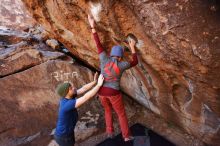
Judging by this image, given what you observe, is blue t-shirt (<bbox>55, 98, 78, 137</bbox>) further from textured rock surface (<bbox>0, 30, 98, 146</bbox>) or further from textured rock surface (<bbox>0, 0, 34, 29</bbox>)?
textured rock surface (<bbox>0, 0, 34, 29</bbox>)

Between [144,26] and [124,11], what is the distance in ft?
1.29

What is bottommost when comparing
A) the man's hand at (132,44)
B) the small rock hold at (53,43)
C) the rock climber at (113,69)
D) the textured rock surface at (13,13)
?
the rock climber at (113,69)

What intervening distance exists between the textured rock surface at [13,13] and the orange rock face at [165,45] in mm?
5215

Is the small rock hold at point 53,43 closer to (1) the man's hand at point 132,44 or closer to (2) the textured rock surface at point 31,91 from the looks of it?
(2) the textured rock surface at point 31,91

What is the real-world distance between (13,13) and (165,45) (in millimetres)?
9447

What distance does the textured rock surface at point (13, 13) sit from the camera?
1135cm

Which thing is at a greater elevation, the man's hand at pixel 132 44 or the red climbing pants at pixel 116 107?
the man's hand at pixel 132 44

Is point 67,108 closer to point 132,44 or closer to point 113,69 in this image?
point 113,69

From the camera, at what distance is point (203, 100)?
15.3 feet

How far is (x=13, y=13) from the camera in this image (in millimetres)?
12297

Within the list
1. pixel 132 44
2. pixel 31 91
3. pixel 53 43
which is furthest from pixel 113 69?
pixel 53 43

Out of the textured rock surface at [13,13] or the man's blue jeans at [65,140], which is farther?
the textured rock surface at [13,13]

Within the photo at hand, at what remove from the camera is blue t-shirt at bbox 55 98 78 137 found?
14.2 ft

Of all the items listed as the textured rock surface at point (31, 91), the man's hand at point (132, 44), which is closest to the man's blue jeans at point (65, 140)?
the man's hand at point (132, 44)
